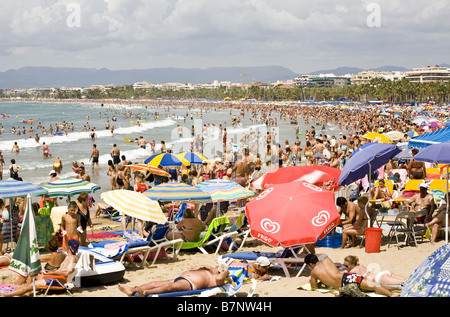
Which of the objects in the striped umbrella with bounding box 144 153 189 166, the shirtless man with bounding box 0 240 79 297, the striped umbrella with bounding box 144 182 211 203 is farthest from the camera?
the striped umbrella with bounding box 144 153 189 166

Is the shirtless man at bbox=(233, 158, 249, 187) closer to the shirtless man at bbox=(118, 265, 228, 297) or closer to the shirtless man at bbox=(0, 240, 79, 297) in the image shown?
the shirtless man at bbox=(0, 240, 79, 297)

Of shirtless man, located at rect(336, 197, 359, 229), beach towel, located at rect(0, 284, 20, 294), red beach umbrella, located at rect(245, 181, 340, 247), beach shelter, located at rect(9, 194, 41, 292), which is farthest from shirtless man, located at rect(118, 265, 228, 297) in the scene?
shirtless man, located at rect(336, 197, 359, 229)

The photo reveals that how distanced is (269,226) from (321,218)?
0.65 m

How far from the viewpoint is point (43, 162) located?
2442 cm

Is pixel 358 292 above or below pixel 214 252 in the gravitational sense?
above

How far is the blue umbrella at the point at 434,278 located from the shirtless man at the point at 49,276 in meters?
3.88

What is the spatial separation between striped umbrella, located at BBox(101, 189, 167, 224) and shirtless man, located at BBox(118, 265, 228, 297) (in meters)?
1.94

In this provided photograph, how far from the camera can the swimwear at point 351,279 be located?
530cm

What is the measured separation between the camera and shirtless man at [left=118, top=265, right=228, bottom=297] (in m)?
4.98

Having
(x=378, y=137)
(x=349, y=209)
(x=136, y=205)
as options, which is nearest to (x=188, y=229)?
(x=136, y=205)

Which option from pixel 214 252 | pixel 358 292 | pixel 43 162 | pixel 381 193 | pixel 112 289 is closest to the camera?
pixel 358 292
